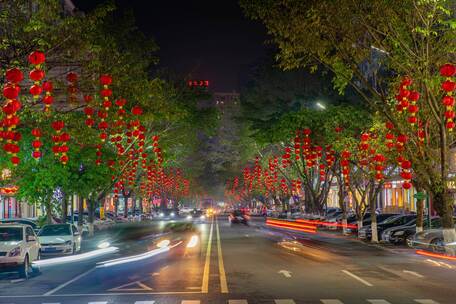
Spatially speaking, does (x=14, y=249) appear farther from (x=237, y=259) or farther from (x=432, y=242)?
(x=432, y=242)

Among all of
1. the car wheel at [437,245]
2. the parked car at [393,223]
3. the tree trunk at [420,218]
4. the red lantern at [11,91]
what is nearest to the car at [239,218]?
the parked car at [393,223]

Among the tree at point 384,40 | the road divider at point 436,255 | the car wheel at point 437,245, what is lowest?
the road divider at point 436,255

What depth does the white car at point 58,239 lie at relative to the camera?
31.5 meters

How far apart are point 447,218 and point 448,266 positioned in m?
3.56

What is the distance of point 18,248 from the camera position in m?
22.6

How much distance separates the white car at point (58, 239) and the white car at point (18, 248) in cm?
646

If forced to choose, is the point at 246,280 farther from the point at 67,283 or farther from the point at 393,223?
the point at 393,223

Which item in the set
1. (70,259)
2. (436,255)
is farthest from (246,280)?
(436,255)

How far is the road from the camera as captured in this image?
1661cm

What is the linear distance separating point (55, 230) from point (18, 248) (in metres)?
10.2

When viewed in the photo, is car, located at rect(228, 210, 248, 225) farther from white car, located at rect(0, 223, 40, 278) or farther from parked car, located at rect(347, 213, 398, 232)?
white car, located at rect(0, 223, 40, 278)

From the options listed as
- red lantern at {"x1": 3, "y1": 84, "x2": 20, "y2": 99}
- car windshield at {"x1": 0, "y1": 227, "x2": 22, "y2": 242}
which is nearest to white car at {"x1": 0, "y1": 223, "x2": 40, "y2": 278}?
car windshield at {"x1": 0, "y1": 227, "x2": 22, "y2": 242}

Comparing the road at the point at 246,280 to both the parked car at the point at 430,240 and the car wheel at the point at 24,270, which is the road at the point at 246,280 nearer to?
the car wheel at the point at 24,270

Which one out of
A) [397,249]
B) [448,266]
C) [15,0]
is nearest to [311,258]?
[448,266]
